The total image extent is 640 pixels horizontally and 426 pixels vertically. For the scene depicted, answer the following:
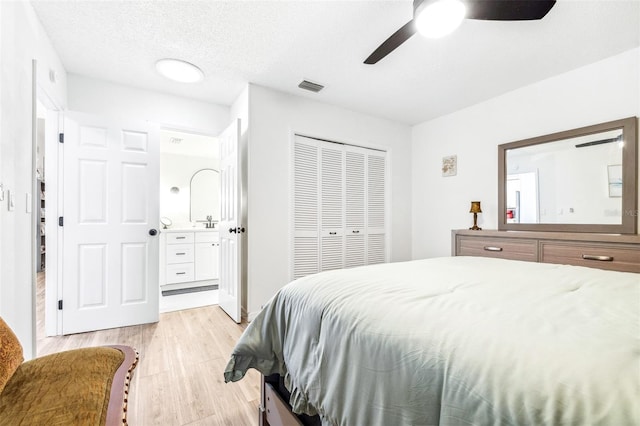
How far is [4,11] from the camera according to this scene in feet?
4.84

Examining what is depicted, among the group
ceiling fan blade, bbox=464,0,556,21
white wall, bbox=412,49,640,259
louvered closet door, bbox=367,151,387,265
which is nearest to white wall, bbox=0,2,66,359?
ceiling fan blade, bbox=464,0,556,21

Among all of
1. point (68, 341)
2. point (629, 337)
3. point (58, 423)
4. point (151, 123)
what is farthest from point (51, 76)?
point (629, 337)

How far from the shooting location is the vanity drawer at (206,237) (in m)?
4.62

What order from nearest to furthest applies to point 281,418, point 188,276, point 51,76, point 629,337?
point 629,337, point 281,418, point 51,76, point 188,276

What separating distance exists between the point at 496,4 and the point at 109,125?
3185 mm

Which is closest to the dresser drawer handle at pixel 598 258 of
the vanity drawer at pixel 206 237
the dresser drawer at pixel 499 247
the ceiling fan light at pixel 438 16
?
the dresser drawer at pixel 499 247

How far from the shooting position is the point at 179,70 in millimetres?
2602

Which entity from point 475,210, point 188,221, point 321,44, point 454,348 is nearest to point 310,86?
point 321,44

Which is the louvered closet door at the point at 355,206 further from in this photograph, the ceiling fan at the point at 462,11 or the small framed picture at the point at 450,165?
the ceiling fan at the point at 462,11

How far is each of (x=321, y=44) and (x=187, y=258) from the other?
12.1 ft

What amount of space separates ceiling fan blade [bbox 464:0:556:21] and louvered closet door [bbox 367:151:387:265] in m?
2.27

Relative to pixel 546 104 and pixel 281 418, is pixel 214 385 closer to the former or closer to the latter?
pixel 281 418

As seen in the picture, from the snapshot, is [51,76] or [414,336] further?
[51,76]

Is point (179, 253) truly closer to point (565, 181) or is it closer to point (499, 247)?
point (499, 247)
